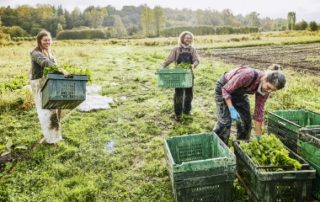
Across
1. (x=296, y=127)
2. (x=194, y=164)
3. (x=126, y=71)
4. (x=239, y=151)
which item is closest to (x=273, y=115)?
(x=296, y=127)

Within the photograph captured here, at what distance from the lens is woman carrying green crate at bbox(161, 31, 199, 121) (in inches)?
316

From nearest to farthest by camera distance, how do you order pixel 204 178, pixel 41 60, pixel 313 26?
pixel 204 178 < pixel 41 60 < pixel 313 26

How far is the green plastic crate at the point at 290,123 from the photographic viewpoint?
196 inches

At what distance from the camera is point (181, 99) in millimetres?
8414

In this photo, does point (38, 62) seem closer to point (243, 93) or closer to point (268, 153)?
point (243, 93)

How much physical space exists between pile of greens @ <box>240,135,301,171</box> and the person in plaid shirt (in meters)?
0.33

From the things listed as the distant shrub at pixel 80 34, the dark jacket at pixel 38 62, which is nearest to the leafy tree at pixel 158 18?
the distant shrub at pixel 80 34

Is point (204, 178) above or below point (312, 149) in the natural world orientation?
below

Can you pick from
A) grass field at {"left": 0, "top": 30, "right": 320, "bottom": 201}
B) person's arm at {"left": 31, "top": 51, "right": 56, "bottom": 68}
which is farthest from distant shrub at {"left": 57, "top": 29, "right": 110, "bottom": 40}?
person's arm at {"left": 31, "top": 51, "right": 56, "bottom": 68}

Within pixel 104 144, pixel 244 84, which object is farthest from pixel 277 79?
pixel 104 144

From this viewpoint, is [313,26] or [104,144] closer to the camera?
[104,144]

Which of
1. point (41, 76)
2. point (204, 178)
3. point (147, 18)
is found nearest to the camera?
point (204, 178)

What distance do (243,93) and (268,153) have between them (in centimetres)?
109

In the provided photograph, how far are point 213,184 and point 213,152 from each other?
118 cm
